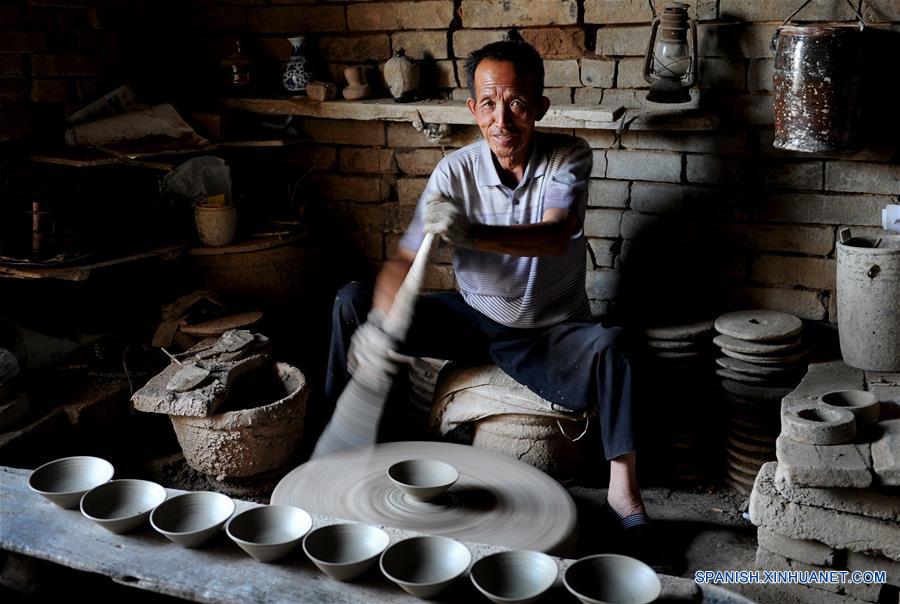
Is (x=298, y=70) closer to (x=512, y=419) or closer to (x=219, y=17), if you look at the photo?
(x=219, y=17)

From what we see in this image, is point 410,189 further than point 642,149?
Yes

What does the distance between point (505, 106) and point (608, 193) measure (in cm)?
95

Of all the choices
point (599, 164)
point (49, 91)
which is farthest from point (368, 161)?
point (49, 91)

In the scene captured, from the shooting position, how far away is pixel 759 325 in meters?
3.81

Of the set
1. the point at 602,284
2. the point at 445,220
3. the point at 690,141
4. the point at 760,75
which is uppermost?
the point at 760,75

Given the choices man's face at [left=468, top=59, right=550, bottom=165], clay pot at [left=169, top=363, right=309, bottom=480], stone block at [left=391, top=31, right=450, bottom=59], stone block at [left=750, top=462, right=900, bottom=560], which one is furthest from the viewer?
stone block at [left=391, top=31, right=450, bottom=59]

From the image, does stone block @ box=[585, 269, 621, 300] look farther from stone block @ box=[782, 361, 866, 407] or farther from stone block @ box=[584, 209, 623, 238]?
stone block @ box=[782, 361, 866, 407]

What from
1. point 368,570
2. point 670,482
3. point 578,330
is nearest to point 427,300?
point 578,330

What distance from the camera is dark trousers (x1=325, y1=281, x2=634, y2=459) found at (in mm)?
3463

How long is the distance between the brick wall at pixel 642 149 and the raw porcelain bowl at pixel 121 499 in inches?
93.5

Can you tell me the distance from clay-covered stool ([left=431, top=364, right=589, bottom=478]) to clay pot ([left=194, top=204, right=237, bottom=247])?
4.75ft

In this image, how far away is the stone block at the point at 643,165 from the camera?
13.6 feet

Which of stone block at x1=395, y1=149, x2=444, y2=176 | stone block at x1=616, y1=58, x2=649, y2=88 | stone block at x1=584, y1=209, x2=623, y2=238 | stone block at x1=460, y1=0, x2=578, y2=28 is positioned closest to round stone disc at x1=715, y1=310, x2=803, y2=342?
stone block at x1=584, y1=209, x2=623, y2=238

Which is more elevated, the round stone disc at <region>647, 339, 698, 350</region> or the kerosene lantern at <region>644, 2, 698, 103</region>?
the kerosene lantern at <region>644, 2, 698, 103</region>
